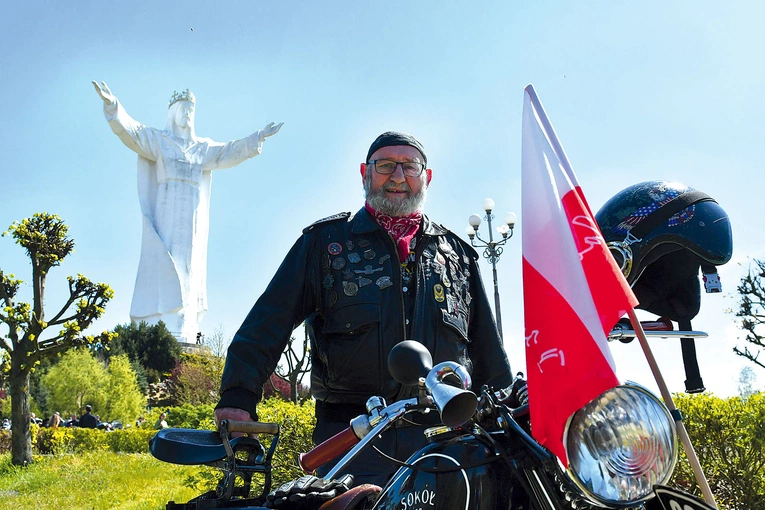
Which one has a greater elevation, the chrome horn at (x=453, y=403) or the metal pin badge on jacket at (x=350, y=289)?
the metal pin badge on jacket at (x=350, y=289)

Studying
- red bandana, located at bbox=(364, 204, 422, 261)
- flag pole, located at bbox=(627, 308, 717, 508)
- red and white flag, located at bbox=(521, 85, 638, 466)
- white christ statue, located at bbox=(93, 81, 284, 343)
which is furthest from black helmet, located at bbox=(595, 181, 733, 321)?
white christ statue, located at bbox=(93, 81, 284, 343)

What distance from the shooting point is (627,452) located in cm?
104

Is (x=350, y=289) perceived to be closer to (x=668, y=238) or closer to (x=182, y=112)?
(x=668, y=238)

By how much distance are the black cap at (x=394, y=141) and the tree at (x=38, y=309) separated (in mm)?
13942

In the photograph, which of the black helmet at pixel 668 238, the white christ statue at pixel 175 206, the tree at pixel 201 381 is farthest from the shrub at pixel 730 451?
the white christ statue at pixel 175 206

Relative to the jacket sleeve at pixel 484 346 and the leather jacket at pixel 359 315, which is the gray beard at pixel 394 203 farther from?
the jacket sleeve at pixel 484 346

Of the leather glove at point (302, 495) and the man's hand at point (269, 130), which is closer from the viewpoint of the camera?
the leather glove at point (302, 495)

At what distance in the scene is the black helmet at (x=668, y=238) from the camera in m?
2.89

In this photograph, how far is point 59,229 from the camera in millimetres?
15180

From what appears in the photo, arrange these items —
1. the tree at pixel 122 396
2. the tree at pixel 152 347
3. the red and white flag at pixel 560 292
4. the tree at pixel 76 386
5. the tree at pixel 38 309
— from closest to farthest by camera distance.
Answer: the red and white flag at pixel 560 292 → the tree at pixel 38 309 → the tree at pixel 122 396 → the tree at pixel 76 386 → the tree at pixel 152 347

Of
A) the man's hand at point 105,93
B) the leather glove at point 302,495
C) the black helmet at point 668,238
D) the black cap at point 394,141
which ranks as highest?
the man's hand at point 105,93

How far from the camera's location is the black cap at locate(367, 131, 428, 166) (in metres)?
2.89

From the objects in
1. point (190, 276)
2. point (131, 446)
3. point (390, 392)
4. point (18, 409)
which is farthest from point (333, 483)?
point (190, 276)

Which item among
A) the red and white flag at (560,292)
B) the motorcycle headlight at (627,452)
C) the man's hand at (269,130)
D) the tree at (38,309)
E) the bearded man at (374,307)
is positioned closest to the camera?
the motorcycle headlight at (627,452)
